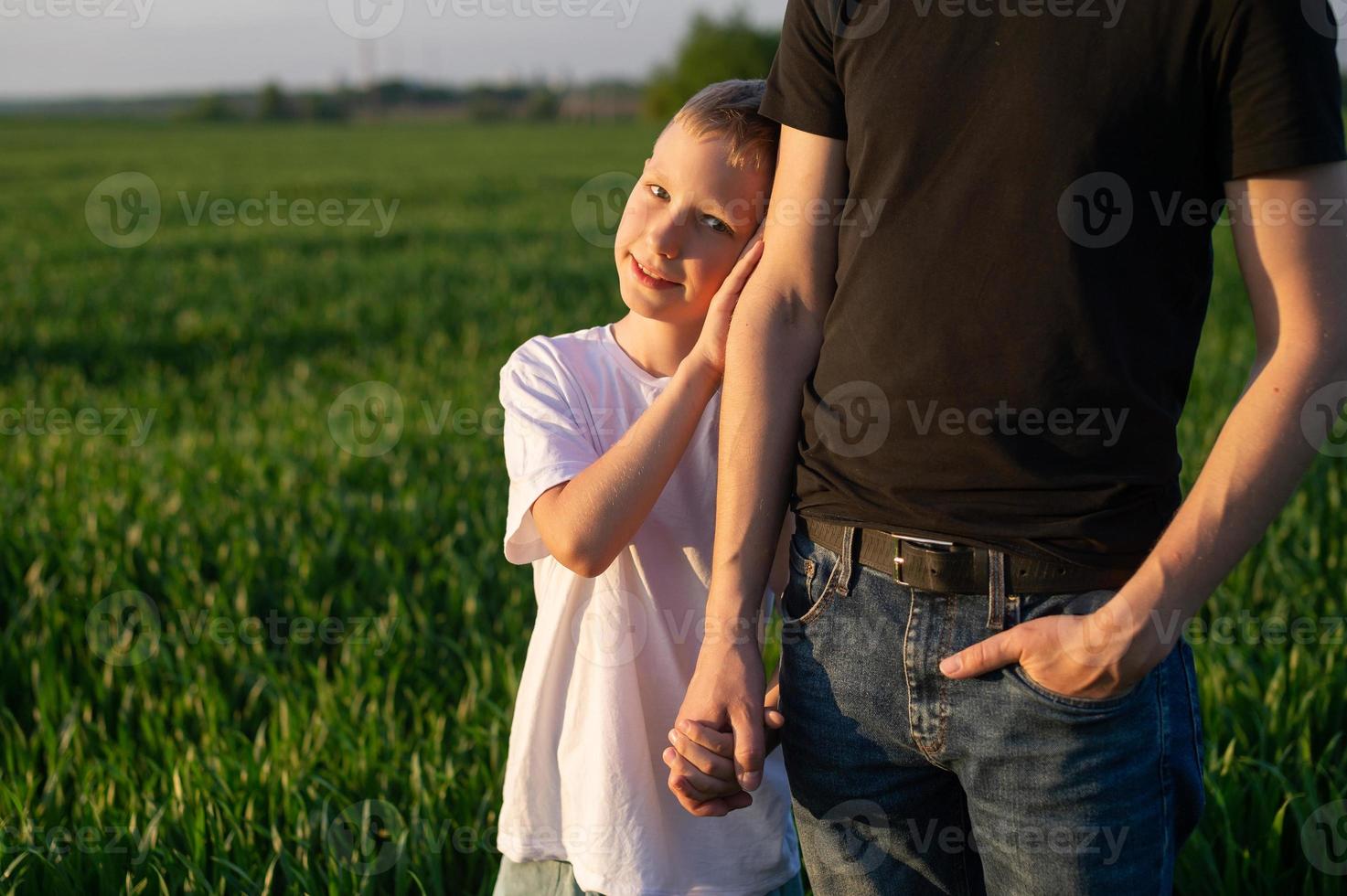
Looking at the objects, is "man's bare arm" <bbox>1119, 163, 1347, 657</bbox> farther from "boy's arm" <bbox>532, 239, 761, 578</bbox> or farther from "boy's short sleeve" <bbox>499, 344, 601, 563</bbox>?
"boy's short sleeve" <bbox>499, 344, 601, 563</bbox>

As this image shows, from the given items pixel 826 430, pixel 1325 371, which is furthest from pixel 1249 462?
pixel 826 430

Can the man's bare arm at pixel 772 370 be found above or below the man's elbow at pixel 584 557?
above

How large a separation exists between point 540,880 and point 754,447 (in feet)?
2.32

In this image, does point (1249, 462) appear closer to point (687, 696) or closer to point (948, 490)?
point (948, 490)

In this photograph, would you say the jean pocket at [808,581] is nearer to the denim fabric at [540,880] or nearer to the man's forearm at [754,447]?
the man's forearm at [754,447]

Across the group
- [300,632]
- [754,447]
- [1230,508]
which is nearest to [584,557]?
[754,447]

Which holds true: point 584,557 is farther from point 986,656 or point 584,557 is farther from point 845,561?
point 986,656

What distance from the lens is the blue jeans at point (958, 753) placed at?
4.29 feet

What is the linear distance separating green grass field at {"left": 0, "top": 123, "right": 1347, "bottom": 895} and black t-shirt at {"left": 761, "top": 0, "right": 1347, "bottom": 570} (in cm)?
149

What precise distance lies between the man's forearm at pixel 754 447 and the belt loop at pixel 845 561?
121mm

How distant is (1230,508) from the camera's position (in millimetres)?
1229

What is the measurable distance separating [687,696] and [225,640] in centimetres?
256

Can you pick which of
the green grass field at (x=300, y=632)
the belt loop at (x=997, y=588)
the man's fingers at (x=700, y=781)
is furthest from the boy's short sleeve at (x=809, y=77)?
the green grass field at (x=300, y=632)

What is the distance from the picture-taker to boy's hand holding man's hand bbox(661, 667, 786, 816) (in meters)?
1.42
